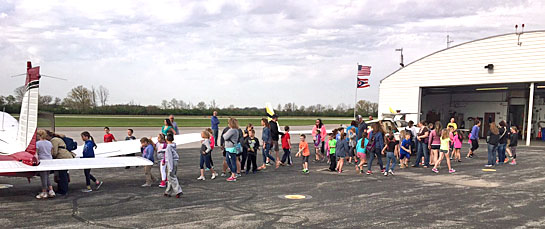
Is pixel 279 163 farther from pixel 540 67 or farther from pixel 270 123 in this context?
pixel 540 67

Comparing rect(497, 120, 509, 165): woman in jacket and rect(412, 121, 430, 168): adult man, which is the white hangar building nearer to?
rect(497, 120, 509, 165): woman in jacket

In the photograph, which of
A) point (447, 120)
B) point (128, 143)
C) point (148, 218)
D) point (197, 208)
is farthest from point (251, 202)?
point (447, 120)

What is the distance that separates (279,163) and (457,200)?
19.7ft

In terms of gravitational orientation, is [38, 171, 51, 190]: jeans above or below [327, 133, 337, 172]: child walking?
below

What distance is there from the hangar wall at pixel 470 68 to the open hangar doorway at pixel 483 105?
1.67m

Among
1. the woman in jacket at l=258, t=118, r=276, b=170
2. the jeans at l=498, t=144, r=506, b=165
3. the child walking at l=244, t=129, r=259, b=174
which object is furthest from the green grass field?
the jeans at l=498, t=144, r=506, b=165

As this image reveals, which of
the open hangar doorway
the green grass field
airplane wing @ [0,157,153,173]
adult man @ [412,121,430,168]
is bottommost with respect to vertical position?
the green grass field

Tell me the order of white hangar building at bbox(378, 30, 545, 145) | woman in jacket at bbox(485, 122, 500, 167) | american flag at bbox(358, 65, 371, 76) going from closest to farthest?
woman in jacket at bbox(485, 122, 500, 167)
white hangar building at bbox(378, 30, 545, 145)
american flag at bbox(358, 65, 371, 76)

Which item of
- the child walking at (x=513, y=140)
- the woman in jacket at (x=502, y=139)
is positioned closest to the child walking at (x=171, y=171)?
the woman in jacket at (x=502, y=139)

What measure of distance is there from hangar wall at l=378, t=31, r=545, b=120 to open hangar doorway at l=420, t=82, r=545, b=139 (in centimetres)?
167

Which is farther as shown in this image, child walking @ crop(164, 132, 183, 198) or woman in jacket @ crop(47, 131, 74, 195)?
woman in jacket @ crop(47, 131, 74, 195)

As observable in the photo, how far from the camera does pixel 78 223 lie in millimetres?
6066

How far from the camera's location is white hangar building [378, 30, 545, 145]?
2086 centimetres

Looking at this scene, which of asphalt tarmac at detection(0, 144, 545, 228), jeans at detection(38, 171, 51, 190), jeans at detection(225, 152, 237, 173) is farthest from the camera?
jeans at detection(225, 152, 237, 173)
